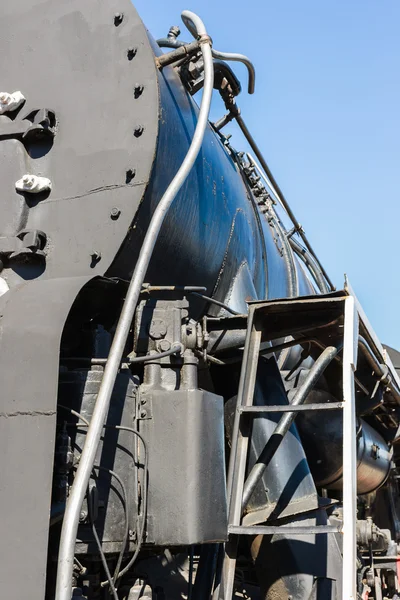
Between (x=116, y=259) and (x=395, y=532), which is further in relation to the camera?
(x=395, y=532)

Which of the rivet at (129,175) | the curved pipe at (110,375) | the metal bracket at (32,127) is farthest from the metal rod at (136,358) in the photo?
the metal bracket at (32,127)

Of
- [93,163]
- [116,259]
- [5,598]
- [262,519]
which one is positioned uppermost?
[93,163]

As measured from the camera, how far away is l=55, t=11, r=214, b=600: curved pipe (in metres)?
1.90

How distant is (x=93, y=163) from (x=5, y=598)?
60.9 inches

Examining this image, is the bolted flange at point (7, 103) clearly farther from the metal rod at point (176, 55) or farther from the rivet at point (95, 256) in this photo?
the rivet at point (95, 256)

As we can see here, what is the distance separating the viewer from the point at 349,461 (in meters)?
2.72

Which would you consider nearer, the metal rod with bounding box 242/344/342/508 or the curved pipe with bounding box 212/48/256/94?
the metal rod with bounding box 242/344/342/508

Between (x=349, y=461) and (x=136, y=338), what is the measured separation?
0.88m

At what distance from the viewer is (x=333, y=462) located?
469 centimetres

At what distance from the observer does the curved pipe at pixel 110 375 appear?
190 cm

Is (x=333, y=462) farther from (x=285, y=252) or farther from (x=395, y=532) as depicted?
(x=395, y=532)

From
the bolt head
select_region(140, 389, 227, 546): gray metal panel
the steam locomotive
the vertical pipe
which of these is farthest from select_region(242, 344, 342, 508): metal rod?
the bolt head

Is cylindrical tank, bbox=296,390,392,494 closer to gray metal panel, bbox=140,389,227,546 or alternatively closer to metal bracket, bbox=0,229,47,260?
gray metal panel, bbox=140,389,227,546

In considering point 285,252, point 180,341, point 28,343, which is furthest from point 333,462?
point 28,343
